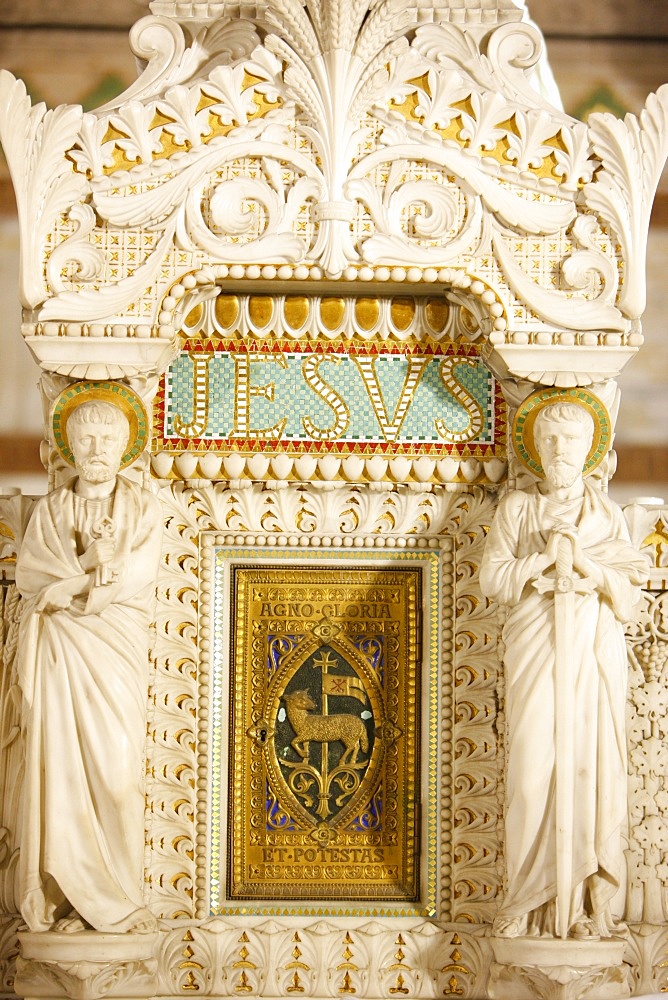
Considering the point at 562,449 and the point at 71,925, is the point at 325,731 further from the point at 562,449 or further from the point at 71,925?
the point at 562,449

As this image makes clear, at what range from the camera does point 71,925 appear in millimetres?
3811

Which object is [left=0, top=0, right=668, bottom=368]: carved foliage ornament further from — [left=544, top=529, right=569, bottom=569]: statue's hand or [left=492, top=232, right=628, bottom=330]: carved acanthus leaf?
[left=544, top=529, right=569, bottom=569]: statue's hand

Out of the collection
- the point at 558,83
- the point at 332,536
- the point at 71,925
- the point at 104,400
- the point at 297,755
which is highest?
the point at 558,83

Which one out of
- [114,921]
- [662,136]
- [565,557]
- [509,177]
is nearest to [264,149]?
[509,177]

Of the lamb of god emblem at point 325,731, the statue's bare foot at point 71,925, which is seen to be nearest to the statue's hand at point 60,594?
the lamb of god emblem at point 325,731

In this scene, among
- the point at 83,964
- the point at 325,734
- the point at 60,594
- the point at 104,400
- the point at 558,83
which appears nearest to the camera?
the point at 83,964

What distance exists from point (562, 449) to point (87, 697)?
4.67 feet

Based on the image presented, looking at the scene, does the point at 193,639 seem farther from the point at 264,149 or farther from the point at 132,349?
the point at 264,149

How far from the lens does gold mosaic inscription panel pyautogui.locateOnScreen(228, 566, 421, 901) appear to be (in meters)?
4.19

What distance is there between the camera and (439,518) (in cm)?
429

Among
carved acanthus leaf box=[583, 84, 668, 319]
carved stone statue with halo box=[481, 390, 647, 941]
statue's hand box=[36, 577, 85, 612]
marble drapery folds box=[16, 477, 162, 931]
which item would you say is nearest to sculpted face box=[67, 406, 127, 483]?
marble drapery folds box=[16, 477, 162, 931]

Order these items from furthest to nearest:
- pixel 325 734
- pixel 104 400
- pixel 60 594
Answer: pixel 325 734 < pixel 104 400 < pixel 60 594

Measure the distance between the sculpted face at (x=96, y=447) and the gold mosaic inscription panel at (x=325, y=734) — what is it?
0.56 m

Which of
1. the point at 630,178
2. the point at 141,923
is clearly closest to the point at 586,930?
the point at 141,923
